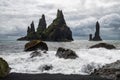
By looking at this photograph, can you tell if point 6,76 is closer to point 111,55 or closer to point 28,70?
point 28,70

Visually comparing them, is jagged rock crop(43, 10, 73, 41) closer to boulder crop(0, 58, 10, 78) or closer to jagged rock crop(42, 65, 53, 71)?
jagged rock crop(42, 65, 53, 71)

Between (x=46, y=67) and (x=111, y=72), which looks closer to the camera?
(x=111, y=72)

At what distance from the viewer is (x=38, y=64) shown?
3344cm

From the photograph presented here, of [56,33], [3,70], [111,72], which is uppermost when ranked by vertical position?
[56,33]

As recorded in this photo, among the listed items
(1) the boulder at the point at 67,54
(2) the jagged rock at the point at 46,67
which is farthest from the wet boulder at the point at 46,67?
(1) the boulder at the point at 67,54

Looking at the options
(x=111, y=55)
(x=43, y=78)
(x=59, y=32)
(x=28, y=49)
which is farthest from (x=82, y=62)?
(x=59, y=32)

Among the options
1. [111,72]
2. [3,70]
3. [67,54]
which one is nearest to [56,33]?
[67,54]

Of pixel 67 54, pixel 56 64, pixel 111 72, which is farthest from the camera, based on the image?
pixel 67 54

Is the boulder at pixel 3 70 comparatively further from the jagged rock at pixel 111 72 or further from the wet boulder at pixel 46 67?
the jagged rock at pixel 111 72

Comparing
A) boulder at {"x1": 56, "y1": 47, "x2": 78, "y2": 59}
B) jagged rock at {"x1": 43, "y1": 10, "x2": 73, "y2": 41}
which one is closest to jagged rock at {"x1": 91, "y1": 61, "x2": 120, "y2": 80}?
boulder at {"x1": 56, "y1": 47, "x2": 78, "y2": 59}

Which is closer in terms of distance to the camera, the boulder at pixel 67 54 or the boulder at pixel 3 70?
the boulder at pixel 3 70

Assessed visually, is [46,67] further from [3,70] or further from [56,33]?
[56,33]

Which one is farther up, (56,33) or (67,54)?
(56,33)

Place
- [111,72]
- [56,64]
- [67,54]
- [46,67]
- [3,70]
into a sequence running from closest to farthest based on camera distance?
[3,70], [111,72], [46,67], [56,64], [67,54]
